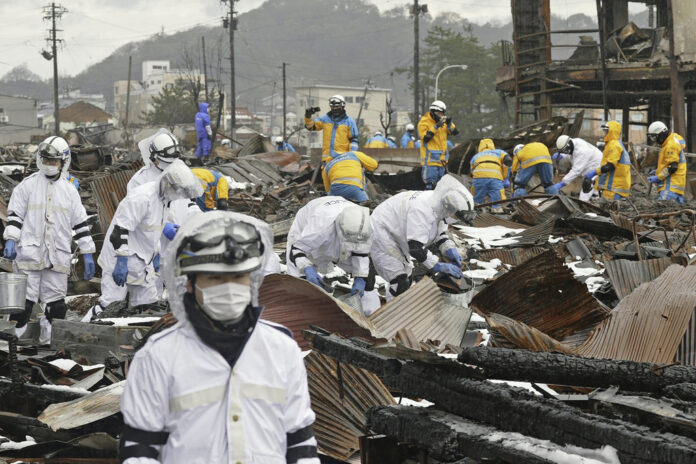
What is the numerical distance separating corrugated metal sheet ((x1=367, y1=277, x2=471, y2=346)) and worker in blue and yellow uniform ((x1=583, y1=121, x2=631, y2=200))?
8.48 m

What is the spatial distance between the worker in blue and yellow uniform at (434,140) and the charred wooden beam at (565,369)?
11715 mm

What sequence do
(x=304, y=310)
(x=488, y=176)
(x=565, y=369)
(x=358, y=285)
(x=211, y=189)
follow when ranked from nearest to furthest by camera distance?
(x=565, y=369), (x=304, y=310), (x=358, y=285), (x=211, y=189), (x=488, y=176)

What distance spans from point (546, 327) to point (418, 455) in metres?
3.19

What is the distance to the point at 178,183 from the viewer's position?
8.14 meters

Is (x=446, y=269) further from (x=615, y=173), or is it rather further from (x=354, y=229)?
(x=615, y=173)

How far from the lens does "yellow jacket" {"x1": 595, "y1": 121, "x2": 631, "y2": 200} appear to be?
14.9 metres

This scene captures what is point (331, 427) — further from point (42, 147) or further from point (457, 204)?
point (42, 147)

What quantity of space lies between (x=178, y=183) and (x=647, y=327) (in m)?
4.12

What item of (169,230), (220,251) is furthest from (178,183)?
(220,251)

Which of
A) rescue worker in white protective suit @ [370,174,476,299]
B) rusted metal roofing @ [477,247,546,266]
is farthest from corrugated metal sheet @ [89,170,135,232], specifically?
rescue worker in white protective suit @ [370,174,476,299]

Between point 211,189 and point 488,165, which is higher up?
point 488,165

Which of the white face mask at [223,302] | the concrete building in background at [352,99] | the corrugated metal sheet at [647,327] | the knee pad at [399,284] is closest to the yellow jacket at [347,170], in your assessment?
the knee pad at [399,284]

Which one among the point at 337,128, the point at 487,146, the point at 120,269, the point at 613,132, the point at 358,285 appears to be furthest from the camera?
the point at 613,132

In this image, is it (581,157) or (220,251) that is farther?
(581,157)
